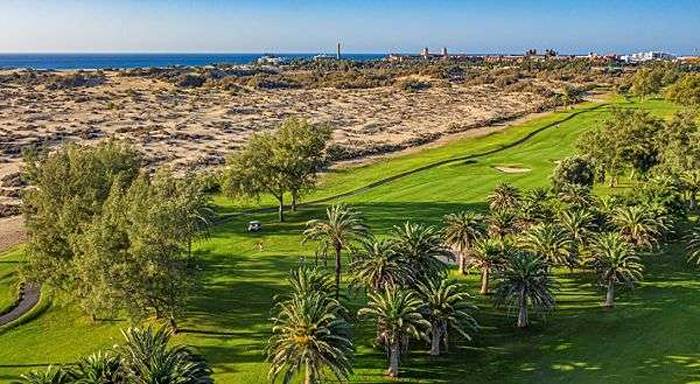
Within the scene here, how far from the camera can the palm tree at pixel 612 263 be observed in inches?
2068

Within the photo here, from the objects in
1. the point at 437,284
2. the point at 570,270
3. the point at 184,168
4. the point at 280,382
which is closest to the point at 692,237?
the point at 570,270

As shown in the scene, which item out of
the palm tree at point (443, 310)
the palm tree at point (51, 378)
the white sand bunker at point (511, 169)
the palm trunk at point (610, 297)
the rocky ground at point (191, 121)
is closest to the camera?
the palm tree at point (51, 378)

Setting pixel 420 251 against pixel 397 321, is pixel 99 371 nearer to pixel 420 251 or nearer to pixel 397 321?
pixel 397 321

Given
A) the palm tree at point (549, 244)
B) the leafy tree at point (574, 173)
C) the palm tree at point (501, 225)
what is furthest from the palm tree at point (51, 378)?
the leafy tree at point (574, 173)

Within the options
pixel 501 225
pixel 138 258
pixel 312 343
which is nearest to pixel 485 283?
pixel 501 225

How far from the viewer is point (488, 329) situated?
51344 millimetres

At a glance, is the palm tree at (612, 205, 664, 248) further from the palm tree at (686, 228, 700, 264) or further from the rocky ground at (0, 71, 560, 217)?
the rocky ground at (0, 71, 560, 217)

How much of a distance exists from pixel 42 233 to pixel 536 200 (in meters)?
48.3

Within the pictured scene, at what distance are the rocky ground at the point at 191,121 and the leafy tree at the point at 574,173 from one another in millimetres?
45955

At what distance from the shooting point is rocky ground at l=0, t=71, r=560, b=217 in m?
122

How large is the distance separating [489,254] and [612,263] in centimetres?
966

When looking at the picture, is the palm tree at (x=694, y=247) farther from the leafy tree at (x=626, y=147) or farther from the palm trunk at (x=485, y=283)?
the leafy tree at (x=626, y=147)

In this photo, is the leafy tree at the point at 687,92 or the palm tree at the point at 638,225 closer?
the palm tree at the point at 638,225

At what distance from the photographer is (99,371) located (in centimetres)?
3525
